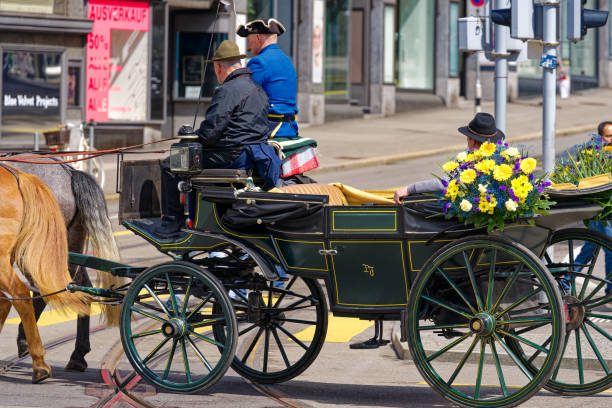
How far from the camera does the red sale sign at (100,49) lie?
24.7m

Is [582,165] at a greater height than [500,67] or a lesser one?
lesser

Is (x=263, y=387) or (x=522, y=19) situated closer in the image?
(x=263, y=387)

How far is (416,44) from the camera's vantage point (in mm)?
35688

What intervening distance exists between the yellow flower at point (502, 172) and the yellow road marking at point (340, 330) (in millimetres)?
3058

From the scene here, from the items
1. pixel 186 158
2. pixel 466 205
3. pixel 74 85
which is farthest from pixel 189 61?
pixel 466 205

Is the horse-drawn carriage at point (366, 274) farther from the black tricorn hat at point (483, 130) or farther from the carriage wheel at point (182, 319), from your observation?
the black tricorn hat at point (483, 130)

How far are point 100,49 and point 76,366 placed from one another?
17956mm

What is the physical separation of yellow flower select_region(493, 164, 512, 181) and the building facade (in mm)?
8018

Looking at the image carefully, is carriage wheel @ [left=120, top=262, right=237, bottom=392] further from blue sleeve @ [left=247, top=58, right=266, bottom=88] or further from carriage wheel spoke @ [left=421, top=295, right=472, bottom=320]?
blue sleeve @ [left=247, top=58, right=266, bottom=88]

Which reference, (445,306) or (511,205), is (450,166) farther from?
(445,306)

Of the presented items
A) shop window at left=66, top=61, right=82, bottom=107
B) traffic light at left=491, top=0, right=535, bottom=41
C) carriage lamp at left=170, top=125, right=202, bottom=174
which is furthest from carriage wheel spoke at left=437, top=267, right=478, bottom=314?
shop window at left=66, top=61, right=82, bottom=107

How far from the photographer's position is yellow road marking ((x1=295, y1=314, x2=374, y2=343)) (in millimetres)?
9000

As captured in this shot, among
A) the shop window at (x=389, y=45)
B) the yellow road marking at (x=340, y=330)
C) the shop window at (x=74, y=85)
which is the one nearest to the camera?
the yellow road marking at (x=340, y=330)

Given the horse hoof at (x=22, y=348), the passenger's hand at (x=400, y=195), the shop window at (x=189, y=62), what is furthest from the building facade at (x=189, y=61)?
the passenger's hand at (x=400, y=195)
